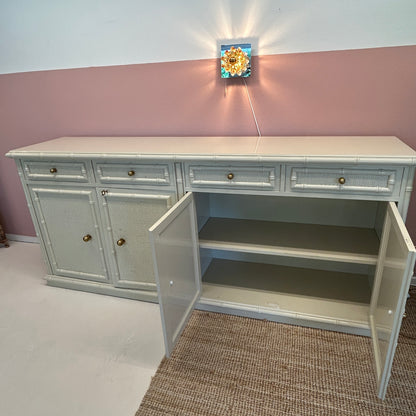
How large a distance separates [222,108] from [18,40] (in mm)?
1357

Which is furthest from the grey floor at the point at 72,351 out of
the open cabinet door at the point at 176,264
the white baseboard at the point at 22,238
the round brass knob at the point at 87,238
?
the white baseboard at the point at 22,238

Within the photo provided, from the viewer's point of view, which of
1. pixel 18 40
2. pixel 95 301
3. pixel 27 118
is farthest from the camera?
pixel 27 118

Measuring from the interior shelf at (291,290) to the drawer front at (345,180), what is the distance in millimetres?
622

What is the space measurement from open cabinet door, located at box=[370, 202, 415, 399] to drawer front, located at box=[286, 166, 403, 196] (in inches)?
3.2

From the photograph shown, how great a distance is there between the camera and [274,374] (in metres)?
1.29

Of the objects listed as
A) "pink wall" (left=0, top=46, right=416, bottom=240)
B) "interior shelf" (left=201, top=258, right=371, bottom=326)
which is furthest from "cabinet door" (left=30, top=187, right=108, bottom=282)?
"interior shelf" (left=201, top=258, right=371, bottom=326)

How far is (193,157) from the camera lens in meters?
A: 1.35

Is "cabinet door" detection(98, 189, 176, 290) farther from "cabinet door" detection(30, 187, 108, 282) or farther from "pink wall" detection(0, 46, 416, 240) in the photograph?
"pink wall" detection(0, 46, 416, 240)

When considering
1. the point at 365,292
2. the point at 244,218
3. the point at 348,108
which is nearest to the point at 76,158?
the point at 244,218

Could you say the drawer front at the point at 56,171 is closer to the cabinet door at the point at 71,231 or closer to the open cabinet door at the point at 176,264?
the cabinet door at the point at 71,231

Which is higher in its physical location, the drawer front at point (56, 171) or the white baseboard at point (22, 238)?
the drawer front at point (56, 171)

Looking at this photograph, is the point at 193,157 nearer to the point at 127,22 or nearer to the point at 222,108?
the point at 222,108

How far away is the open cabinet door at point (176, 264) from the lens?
118 centimetres

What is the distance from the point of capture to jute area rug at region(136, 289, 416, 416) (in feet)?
3.82
